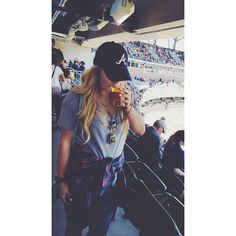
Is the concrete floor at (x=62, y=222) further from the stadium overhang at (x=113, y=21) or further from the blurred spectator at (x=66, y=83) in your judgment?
the stadium overhang at (x=113, y=21)

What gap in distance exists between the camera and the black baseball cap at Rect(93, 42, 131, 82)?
6.43 ft

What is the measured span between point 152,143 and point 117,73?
19.7 inches

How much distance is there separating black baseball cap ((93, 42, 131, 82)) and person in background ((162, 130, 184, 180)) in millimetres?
503

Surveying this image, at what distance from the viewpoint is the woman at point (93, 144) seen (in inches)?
76.2

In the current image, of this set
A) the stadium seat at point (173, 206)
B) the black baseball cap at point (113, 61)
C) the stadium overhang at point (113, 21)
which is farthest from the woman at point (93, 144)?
the stadium seat at point (173, 206)

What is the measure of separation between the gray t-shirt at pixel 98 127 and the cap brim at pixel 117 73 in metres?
0.20

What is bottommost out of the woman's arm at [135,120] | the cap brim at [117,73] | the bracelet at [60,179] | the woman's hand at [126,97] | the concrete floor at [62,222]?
the concrete floor at [62,222]

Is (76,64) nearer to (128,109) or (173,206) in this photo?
(128,109)

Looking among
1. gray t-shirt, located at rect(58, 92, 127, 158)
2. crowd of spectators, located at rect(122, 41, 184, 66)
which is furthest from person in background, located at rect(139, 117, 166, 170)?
crowd of spectators, located at rect(122, 41, 184, 66)

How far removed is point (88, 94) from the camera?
76.5 inches
